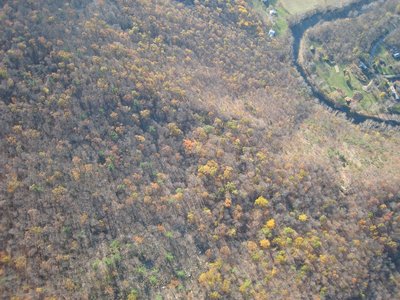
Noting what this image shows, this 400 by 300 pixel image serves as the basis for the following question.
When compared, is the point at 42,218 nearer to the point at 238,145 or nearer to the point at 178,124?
the point at 178,124

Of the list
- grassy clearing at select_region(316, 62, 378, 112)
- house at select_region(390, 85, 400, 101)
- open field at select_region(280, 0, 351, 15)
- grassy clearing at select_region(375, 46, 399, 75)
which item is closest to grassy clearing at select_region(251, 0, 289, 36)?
open field at select_region(280, 0, 351, 15)

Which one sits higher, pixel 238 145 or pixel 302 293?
pixel 238 145

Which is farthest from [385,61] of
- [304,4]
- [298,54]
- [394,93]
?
[304,4]

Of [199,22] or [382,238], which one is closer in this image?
[382,238]

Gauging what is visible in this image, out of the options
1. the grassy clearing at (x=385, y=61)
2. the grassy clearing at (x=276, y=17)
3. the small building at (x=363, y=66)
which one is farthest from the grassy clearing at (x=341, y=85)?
the grassy clearing at (x=276, y=17)

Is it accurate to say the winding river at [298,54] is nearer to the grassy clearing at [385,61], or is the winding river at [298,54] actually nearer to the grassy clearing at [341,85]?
the grassy clearing at [341,85]

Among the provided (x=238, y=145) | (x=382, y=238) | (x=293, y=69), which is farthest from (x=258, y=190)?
(x=293, y=69)

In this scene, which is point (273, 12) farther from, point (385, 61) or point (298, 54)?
point (385, 61)
